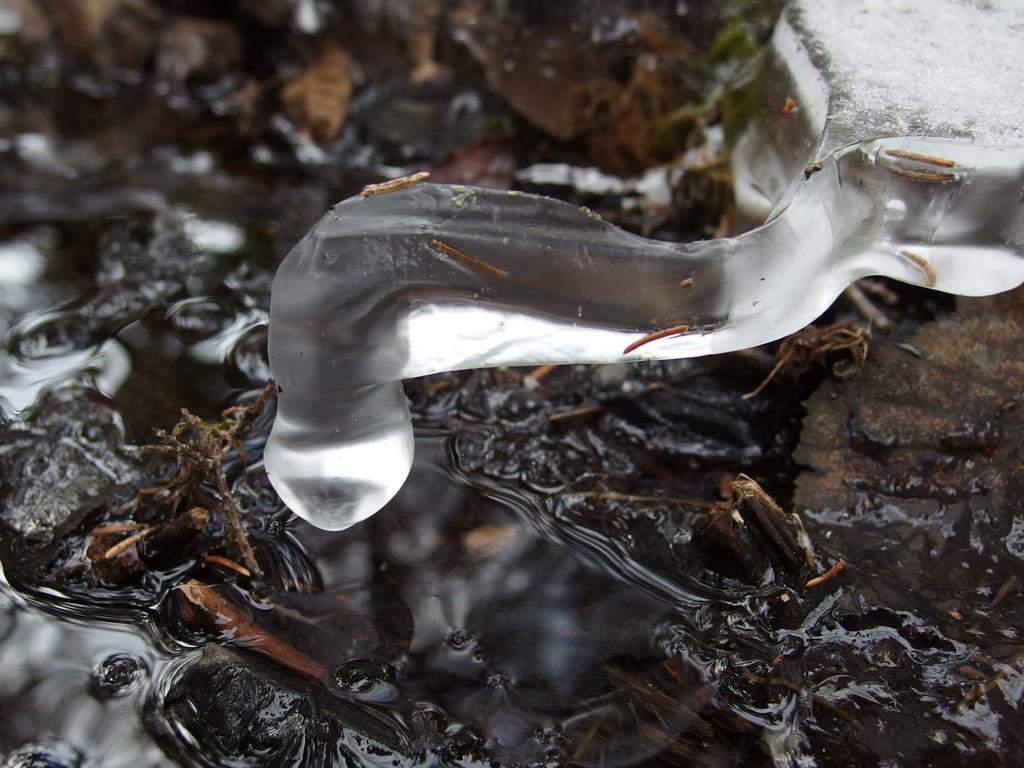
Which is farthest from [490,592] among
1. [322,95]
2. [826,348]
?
[322,95]

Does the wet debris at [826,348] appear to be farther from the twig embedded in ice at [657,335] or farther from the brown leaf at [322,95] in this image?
the brown leaf at [322,95]

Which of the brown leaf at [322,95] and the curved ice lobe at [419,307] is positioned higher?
the curved ice lobe at [419,307]

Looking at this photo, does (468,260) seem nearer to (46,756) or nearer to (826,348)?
(826,348)

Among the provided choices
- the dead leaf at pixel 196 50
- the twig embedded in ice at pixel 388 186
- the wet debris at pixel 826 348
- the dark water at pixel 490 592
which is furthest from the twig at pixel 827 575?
the dead leaf at pixel 196 50

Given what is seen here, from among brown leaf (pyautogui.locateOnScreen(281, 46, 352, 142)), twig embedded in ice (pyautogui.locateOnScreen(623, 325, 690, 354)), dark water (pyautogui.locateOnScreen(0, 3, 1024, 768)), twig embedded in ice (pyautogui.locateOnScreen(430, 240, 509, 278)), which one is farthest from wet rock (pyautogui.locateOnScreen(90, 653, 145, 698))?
brown leaf (pyautogui.locateOnScreen(281, 46, 352, 142))

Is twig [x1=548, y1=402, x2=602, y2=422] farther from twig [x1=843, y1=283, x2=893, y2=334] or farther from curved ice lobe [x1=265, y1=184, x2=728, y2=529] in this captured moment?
twig [x1=843, y1=283, x2=893, y2=334]

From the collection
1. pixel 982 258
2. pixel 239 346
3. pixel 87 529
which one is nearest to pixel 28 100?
pixel 239 346
